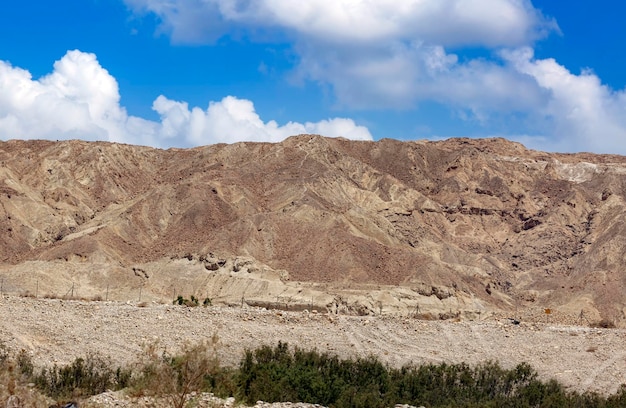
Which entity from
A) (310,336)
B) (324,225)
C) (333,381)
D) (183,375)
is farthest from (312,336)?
(324,225)

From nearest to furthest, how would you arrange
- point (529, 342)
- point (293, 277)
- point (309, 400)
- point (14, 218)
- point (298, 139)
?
point (309, 400) → point (529, 342) → point (293, 277) → point (14, 218) → point (298, 139)

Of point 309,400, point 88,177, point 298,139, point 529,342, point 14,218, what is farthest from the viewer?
point 298,139

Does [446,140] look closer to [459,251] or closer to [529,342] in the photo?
[459,251]

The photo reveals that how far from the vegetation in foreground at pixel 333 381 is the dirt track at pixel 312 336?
1577 mm

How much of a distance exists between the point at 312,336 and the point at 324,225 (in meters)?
42.0

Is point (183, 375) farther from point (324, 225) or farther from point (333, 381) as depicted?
point (324, 225)

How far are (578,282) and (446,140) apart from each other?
59191mm

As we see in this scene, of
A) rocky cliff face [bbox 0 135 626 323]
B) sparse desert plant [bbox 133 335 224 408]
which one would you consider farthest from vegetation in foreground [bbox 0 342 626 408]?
rocky cliff face [bbox 0 135 626 323]

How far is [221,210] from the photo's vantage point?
292 ft

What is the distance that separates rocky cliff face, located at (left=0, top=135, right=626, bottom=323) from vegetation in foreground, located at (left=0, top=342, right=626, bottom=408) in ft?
88.5

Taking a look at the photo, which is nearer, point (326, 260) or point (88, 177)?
point (326, 260)

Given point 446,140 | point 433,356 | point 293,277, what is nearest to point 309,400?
point 433,356

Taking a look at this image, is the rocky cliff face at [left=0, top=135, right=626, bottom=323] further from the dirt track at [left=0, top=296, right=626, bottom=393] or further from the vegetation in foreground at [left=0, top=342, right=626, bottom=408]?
the vegetation in foreground at [left=0, top=342, right=626, bottom=408]

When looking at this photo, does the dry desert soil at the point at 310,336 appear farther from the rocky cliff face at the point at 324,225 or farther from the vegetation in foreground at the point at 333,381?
the rocky cliff face at the point at 324,225
